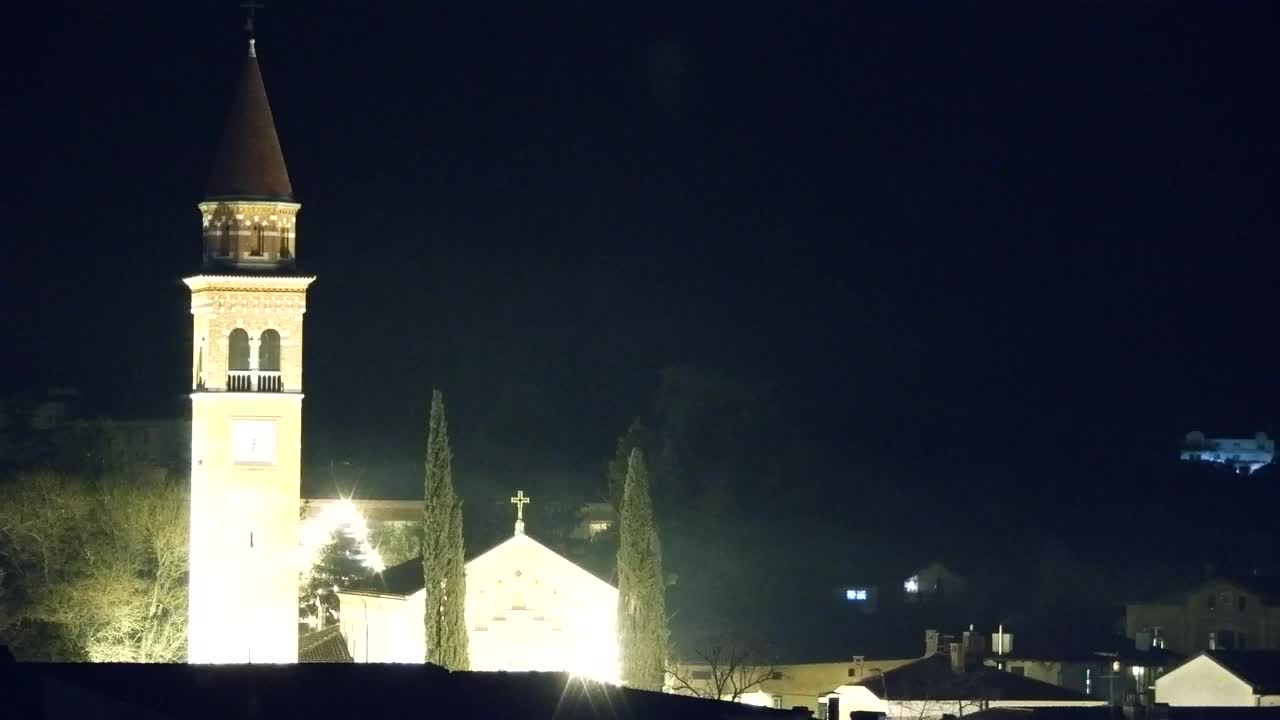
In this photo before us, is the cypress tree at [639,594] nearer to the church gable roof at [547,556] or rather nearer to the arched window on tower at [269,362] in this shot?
the church gable roof at [547,556]

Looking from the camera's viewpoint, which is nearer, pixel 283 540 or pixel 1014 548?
pixel 283 540

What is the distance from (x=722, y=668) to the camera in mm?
81438

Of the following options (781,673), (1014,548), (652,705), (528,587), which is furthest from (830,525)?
(652,705)

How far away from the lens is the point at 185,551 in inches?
3095

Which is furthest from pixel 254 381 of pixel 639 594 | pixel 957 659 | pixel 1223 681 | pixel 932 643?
pixel 1223 681

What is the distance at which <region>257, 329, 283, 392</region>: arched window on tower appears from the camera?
237ft

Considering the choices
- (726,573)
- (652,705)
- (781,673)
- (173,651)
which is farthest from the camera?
(726,573)

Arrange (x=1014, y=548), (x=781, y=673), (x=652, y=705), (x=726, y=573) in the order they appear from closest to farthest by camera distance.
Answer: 1. (x=652, y=705)
2. (x=781, y=673)
3. (x=726, y=573)
4. (x=1014, y=548)

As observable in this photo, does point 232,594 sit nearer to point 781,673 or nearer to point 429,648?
point 429,648

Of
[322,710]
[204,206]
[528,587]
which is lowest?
[322,710]

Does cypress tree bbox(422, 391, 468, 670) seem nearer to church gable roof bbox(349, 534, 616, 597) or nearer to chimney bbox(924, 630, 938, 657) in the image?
church gable roof bbox(349, 534, 616, 597)

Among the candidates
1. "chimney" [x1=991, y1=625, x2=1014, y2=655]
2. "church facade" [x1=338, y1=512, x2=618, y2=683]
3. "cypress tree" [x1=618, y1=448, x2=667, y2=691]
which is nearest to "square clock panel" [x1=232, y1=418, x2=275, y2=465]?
"church facade" [x1=338, y1=512, x2=618, y2=683]

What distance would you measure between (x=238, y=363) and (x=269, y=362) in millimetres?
806

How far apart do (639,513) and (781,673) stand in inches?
492
